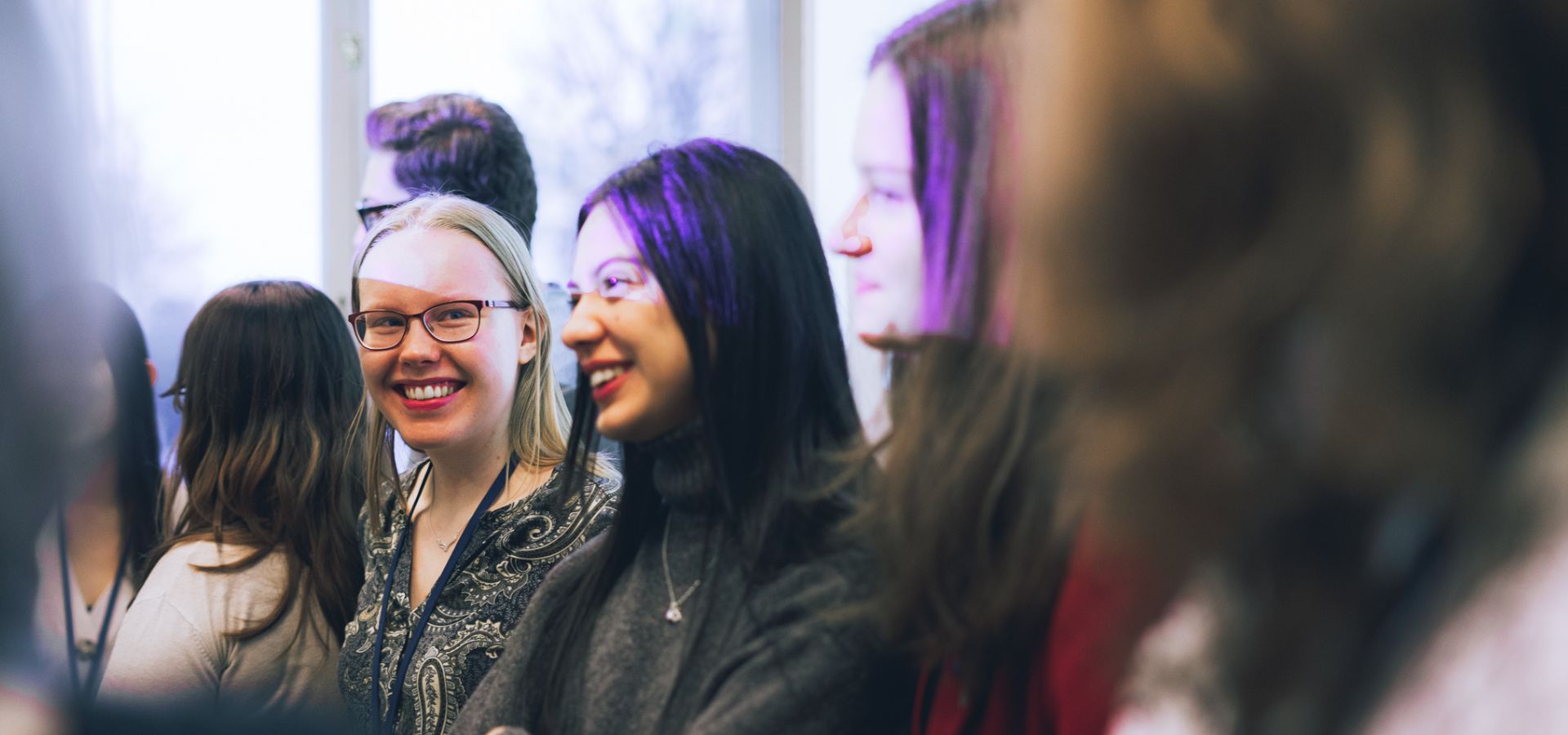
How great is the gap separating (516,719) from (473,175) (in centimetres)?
128

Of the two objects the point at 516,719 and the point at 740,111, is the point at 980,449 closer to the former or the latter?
the point at 516,719

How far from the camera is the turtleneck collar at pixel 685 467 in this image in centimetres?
127

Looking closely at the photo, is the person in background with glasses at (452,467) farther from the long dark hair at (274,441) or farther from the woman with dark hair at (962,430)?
the woman with dark hair at (962,430)

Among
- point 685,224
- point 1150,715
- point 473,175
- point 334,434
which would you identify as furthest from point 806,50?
point 1150,715

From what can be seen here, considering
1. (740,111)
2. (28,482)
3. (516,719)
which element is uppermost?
(740,111)

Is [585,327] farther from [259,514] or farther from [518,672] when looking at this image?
[259,514]

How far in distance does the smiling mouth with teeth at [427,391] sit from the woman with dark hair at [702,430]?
1.53 feet

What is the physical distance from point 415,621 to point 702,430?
2.07ft

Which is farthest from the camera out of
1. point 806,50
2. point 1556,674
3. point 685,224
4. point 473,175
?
point 806,50

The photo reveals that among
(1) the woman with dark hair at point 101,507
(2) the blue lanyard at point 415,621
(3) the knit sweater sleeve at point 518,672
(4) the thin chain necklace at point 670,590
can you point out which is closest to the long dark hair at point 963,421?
(4) the thin chain necklace at point 670,590

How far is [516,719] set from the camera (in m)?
1.33

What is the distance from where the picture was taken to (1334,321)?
0.51 meters

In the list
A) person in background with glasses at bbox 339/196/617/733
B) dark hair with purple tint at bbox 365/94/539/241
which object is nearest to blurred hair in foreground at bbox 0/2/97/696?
person in background with glasses at bbox 339/196/617/733

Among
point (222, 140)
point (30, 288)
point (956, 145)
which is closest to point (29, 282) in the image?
point (30, 288)
